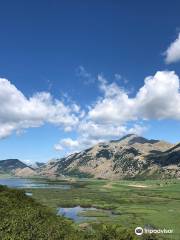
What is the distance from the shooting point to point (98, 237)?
329 ft

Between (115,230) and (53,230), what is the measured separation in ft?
97.6

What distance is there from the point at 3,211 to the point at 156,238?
184ft

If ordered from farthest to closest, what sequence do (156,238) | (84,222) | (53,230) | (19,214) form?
(84,222) < (156,238) < (19,214) < (53,230)

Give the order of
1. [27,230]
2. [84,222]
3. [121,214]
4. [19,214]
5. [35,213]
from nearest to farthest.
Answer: [27,230]
[19,214]
[35,213]
[84,222]
[121,214]

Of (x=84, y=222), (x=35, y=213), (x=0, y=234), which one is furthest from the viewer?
(x=84, y=222)

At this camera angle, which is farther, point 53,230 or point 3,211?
point 3,211

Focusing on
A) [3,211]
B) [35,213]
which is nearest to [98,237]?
[35,213]

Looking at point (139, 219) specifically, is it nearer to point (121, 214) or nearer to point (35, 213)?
point (121, 214)

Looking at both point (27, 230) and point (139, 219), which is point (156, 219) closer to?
point (139, 219)

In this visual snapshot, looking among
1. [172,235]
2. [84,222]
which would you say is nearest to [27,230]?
[172,235]

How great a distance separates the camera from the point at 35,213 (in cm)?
10025

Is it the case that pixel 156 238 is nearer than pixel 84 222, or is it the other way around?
pixel 156 238

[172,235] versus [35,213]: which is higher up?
[35,213]

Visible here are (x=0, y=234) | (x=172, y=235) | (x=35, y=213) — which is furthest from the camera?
(x=172, y=235)
